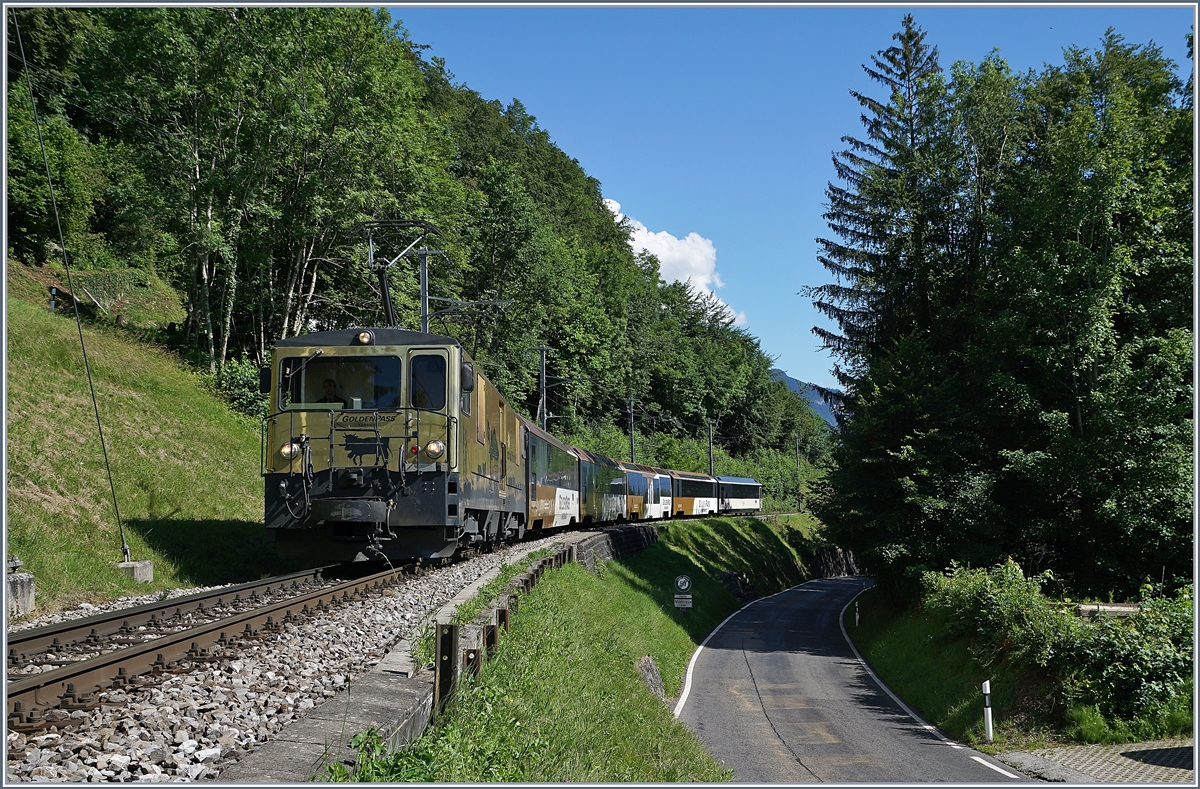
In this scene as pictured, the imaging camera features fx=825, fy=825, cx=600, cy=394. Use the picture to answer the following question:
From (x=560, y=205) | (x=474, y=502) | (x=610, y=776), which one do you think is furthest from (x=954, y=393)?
(x=560, y=205)

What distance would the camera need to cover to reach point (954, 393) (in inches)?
1070

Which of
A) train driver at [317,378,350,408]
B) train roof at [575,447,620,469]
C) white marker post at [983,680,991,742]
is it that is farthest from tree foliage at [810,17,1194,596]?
train driver at [317,378,350,408]

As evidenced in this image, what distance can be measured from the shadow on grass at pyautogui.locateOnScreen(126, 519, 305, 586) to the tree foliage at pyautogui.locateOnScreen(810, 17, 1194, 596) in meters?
18.8

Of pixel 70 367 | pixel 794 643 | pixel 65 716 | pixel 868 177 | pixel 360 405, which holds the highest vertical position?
pixel 868 177

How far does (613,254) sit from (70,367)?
63.3m

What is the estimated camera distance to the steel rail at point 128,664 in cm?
525

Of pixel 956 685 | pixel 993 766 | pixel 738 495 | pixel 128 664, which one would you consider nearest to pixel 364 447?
pixel 128 664

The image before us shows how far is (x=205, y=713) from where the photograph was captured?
206 inches

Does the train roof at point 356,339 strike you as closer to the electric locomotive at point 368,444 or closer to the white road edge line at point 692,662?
the electric locomotive at point 368,444

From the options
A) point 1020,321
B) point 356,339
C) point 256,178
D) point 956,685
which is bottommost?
point 956,685

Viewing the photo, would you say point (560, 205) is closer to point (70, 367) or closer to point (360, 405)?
point (70, 367)

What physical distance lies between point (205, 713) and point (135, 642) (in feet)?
9.87

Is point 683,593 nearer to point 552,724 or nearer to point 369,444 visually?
point 369,444

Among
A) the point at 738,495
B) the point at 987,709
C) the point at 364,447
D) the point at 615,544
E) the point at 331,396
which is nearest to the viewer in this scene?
the point at 364,447
